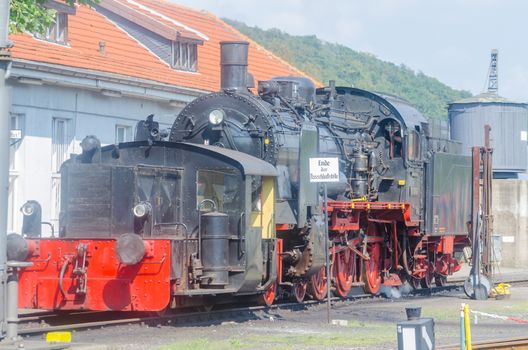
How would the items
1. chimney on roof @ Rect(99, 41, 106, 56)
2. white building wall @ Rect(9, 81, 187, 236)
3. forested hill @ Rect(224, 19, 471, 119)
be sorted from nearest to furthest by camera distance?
white building wall @ Rect(9, 81, 187, 236), chimney on roof @ Rect(99, 41, 106, 56), forested hill @ Rect(224, 19, 471, 119)

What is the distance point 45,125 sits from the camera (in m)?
25.9

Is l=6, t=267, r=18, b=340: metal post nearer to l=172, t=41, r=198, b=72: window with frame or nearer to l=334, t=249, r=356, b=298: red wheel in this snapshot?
l=334, t=249, r=356, b=298: red wheel

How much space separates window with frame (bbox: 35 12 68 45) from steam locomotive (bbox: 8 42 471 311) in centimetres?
799

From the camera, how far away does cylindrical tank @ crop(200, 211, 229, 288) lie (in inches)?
620

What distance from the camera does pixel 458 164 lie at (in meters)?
24.7

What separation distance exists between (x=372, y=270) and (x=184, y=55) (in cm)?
1236

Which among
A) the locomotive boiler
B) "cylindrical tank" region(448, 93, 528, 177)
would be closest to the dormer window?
the locomotive boiler

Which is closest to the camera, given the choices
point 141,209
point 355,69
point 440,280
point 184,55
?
point 141,209

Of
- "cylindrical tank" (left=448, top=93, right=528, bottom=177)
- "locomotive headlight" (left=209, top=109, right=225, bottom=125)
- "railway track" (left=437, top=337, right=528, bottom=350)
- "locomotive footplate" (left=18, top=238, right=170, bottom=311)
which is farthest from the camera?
"cylindrical tank" (left=448, top=93, right=528, bottom=177)

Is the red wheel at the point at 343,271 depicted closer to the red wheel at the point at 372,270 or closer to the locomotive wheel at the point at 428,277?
the red wheel at the point at 372,270

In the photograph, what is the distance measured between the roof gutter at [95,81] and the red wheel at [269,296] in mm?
8696

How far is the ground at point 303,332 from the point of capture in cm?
1363

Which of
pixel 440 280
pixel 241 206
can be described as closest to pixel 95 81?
pixel 440 280

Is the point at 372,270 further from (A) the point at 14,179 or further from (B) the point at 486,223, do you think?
(A) the point at 14,179
